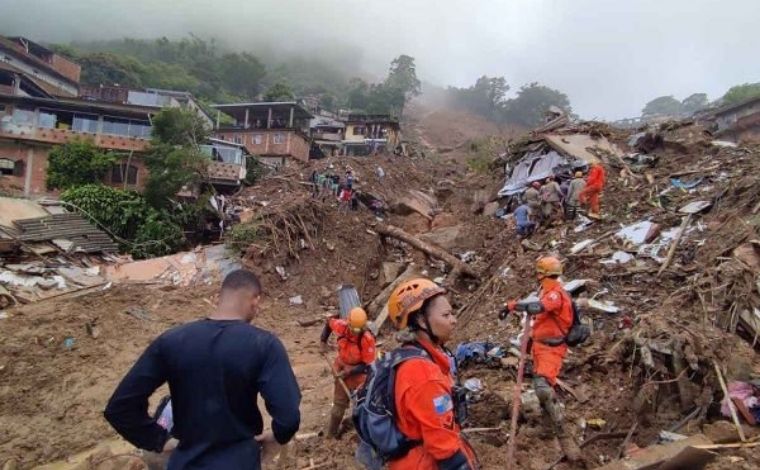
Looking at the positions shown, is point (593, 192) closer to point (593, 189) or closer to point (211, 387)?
point (593, 189)

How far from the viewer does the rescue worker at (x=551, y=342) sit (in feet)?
13.4

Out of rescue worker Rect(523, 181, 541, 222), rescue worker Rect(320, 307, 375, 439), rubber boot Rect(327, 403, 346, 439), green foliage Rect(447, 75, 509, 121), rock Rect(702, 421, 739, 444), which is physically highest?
green foliage Rect(447, 75, 509, 121)

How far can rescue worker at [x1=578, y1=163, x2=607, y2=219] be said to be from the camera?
1055cm

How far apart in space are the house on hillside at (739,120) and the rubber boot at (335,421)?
21.8m

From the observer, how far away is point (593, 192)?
1079cm

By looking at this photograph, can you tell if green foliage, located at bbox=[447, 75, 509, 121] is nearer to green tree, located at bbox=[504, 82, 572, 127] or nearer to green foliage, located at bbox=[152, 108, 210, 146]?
green tree, located at bbox=[504, 82, 572, 127]

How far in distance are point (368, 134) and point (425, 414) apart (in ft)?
124

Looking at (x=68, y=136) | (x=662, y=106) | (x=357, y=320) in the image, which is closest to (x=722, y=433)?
(x=357, y=320)

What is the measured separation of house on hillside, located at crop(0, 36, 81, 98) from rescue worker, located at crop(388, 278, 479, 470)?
102 feet

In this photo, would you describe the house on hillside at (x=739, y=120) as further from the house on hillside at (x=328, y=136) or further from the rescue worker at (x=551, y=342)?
the house on hillside at (x=328, y=136)

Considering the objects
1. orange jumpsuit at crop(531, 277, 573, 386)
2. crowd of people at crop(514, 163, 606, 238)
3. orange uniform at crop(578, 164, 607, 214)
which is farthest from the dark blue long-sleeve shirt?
orange uniform at crop(578, 164, 607, 214)

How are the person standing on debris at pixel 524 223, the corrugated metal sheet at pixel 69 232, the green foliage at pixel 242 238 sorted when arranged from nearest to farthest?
the person standing on debris at pixel 524 223, the corrugated metal sheet at pixel 69 232, the green foliage at pixel 242 238

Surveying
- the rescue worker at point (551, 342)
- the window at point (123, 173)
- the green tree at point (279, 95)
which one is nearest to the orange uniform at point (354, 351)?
the rescue worker at point (551, 342)

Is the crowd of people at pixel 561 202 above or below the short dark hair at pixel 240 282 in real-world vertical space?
above
